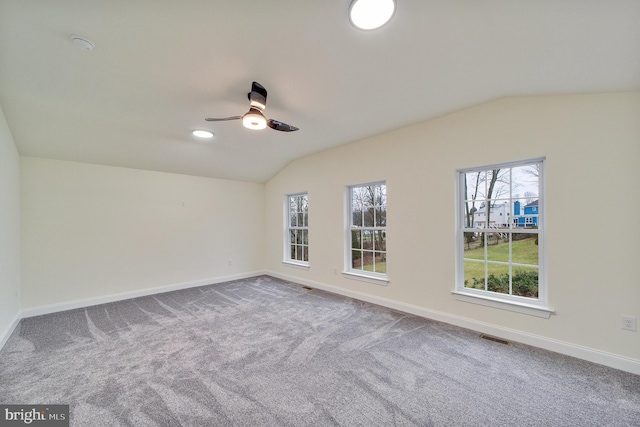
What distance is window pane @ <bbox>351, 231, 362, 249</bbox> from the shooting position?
4.34m

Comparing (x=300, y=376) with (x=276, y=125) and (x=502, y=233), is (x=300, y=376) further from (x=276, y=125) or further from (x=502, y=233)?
(x=502, y=233)

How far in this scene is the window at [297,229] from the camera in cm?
544

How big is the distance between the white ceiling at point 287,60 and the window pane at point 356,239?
1.91 m

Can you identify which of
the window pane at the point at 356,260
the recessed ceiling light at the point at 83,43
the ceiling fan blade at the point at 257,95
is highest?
the recessed ceiling light at the point at 83,43

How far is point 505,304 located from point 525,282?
1.09 feet

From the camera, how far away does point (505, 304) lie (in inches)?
108

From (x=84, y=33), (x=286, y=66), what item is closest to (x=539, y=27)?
(x=286, y=66)

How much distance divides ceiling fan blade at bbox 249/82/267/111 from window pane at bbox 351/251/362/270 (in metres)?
2.87

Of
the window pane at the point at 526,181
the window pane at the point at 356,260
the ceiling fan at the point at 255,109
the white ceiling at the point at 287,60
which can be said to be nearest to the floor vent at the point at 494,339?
the window pane at the point at 526,181

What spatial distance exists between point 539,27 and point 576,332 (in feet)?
8.71

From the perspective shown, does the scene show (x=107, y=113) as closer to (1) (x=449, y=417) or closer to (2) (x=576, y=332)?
(1) (x=449, y=417)

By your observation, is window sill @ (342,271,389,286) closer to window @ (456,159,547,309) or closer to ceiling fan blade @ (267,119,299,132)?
window @ (456,159,547,309)

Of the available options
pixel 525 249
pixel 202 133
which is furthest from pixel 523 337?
pixel 202 133

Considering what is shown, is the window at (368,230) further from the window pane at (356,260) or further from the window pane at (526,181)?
the window pane at (526,181)
